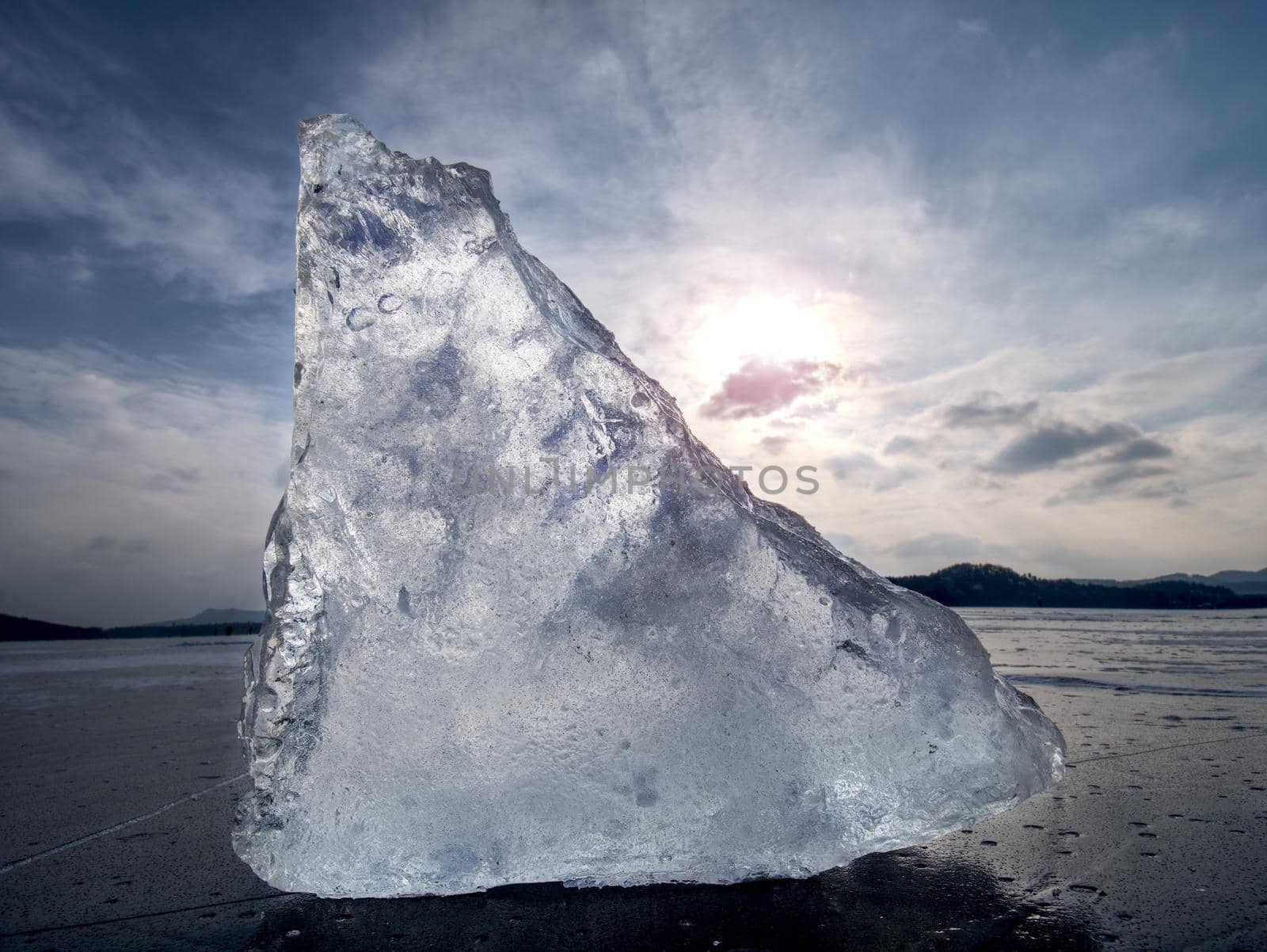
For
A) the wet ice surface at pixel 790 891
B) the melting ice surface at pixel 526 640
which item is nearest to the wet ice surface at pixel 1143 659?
the wet ice surface at pixel 790 891

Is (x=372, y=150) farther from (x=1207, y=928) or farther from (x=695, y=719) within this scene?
(x=1207, y=928)

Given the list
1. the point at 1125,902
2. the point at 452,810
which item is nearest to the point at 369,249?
the point at 452,810

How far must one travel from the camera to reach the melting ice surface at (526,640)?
2.30m

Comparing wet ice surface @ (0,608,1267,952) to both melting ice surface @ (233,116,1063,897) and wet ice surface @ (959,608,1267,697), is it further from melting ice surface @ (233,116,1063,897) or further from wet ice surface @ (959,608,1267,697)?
wet ice surface @ (959,608,1267,697)


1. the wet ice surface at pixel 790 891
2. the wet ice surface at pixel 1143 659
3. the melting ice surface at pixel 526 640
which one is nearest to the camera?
the wet ice surface at pixel 790 891

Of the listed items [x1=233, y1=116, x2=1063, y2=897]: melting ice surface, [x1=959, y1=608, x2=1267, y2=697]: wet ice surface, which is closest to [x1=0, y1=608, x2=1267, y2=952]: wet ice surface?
[x1=233, y1=116, x2=1063, y2=897]: melting ice surface

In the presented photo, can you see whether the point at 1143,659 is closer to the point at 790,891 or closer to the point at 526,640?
the point at 790,891

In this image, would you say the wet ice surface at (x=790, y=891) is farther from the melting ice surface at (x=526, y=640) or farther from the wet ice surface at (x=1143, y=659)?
the wet ice surface at (x=1143, y=659)

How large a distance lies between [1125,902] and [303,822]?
2.35 metres

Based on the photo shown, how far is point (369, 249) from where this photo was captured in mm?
2680

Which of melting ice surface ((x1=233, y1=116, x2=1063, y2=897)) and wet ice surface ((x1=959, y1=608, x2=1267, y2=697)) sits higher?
melting ice surface ((x1=233, y1=116, x2=1063, y2=897))

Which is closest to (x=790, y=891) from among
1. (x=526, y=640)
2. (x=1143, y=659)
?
(x=526, y=640)

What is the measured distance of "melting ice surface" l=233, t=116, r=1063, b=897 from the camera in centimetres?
230

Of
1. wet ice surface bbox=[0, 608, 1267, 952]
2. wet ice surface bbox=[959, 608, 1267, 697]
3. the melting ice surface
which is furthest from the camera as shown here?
wet ice surface bbox=[959, 608, 1267, 697]
